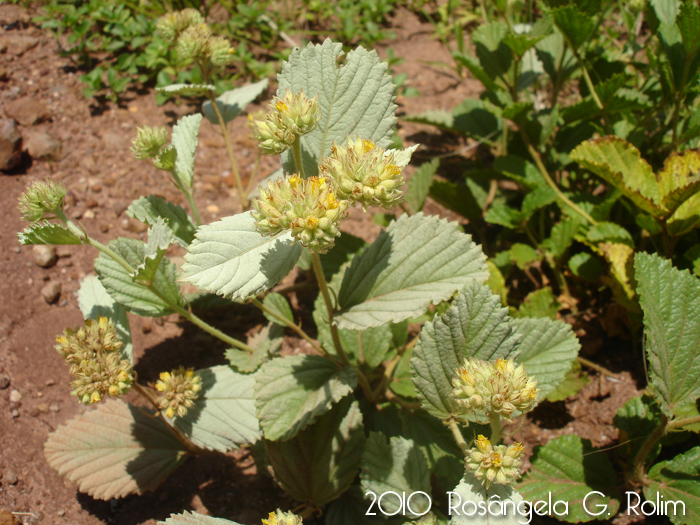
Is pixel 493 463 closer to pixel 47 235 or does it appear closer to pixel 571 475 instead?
pixel 571 475

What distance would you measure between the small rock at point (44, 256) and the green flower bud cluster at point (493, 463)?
7.94 ft

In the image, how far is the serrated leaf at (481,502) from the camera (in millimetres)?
1608

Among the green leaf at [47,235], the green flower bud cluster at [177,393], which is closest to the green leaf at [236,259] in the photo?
the green leaf at [47,235]

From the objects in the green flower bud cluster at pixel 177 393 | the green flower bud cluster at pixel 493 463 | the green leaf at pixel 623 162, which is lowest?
the green flower bud cluster at pixel 177 393

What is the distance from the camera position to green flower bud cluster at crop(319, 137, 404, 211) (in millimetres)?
1471

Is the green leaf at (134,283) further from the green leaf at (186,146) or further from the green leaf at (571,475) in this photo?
the green leaf at (571,475)

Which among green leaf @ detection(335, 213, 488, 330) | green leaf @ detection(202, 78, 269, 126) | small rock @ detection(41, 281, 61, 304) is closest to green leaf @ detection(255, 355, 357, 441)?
green leaf @ detection(335, 213, 488, 330)

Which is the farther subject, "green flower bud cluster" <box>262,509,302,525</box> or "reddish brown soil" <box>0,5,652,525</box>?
"reddish brown soil" <box>0,5,652,525</box>

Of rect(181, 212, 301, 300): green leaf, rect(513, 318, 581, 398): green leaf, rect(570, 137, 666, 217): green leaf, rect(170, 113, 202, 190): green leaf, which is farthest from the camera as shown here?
rect(570, 137, 666, 217): green leaf

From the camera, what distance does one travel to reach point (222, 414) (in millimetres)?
2219

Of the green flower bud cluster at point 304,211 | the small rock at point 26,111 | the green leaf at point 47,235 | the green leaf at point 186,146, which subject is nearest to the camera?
the green flower bud cluster at point 304,211

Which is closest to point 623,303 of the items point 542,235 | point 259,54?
point 542,235

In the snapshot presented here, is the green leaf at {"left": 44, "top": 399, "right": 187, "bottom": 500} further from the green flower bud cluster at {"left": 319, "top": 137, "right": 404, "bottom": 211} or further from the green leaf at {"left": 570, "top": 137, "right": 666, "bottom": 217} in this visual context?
the green leaf at {"left": 570, "top": 137, "right": 666, "bottom": 217}

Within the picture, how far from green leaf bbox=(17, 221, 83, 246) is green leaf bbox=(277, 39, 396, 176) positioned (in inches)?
29.9
